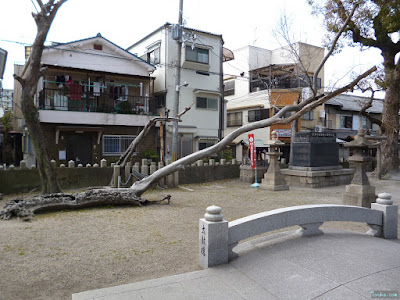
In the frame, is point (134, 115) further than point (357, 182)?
Yes

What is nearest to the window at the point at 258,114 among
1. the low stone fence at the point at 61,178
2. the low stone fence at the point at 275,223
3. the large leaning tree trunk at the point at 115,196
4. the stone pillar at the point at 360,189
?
the low stone fence at the point at 61,178

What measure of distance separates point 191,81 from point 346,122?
1847cm

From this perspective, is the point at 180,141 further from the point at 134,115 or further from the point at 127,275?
the point at 127,275

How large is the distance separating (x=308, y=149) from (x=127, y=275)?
12.5 meters

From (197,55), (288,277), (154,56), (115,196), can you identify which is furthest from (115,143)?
(288,277)

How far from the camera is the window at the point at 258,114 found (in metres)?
26.9

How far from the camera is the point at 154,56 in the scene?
71.9ft

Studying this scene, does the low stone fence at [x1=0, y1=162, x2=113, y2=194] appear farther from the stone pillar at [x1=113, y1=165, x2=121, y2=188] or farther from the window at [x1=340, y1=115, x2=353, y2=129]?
the window at [x1=340, y1=115, x2=353, y2=129]

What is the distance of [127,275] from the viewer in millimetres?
4254

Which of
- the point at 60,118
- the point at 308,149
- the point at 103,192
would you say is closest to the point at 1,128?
the point at 60,118

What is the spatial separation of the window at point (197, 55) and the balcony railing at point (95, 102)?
414 centimetres

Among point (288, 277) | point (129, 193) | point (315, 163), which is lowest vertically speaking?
point (288, 277)

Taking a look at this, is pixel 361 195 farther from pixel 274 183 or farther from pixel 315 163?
pixel 315 163

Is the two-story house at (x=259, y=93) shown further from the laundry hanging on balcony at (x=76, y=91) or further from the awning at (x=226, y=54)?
the laundry hanging on balcony at (x=76, y=91)
